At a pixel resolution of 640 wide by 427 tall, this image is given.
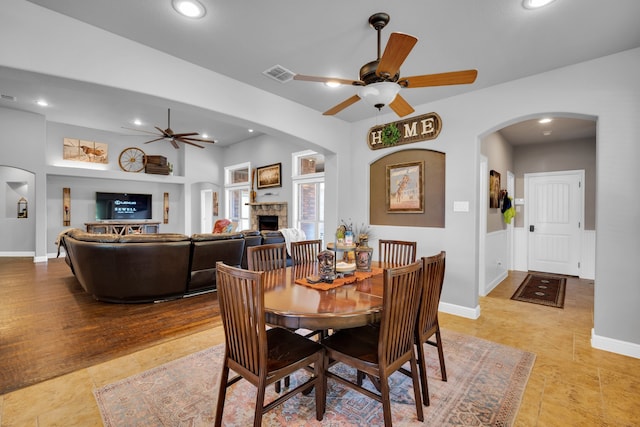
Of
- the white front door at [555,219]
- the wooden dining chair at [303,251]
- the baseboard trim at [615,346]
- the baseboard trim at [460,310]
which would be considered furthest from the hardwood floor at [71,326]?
the white front door at [555,219]

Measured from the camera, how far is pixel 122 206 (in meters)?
8.16

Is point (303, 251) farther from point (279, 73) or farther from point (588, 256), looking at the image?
point (588, 256)

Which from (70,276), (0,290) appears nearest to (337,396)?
(0,290)

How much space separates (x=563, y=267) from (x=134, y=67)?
7538 millimetres

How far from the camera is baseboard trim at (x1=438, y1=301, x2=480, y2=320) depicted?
3.45m

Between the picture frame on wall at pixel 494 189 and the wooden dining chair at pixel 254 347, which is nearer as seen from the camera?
the wooden dining chair at pixel 254 347

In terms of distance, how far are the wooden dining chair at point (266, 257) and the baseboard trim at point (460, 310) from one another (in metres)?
2.29

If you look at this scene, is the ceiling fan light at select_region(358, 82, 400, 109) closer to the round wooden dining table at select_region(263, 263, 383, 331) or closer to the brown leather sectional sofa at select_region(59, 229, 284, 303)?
the round wooden dining table at select_region(263, 263, 383, 331)

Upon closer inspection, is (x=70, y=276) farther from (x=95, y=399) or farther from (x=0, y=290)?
(x=95, y=399)

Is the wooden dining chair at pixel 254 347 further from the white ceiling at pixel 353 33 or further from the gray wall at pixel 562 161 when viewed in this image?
the gray wall at pixel 562 161

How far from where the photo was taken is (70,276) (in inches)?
204

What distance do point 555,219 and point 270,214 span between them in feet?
20.4

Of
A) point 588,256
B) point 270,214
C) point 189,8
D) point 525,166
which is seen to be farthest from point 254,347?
point 525,166

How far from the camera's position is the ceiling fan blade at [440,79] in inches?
76.2
